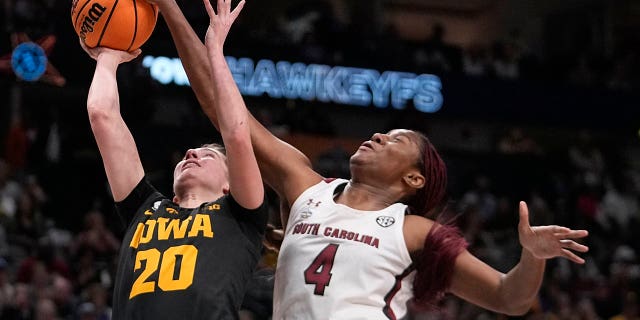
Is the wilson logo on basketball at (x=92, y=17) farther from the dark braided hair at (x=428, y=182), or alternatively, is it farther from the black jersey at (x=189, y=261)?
the dark braided hair at (x=428, y=182)

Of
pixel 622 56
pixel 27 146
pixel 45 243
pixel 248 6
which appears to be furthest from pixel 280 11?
pixel 45 243

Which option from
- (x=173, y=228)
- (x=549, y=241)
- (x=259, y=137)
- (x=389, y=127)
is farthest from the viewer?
(x=389, y=127)

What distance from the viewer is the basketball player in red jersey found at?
3.89m

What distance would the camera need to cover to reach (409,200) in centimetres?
441

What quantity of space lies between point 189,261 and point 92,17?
3.94ft

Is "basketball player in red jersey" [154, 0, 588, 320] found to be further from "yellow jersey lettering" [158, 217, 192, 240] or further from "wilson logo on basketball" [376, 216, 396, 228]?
"yellow jersey lettering" [158, 217, 192, 240]

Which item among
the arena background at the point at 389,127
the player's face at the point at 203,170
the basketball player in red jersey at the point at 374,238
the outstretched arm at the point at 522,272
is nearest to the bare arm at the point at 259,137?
the basketball player in red jersey at the point at 374,238

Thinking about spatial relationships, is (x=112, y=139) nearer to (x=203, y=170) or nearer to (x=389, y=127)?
(x=203, y=170)

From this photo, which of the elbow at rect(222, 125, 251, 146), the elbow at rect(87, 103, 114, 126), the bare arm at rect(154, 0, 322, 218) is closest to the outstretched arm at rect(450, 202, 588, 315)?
the bare arm at rect(154, 0, 322, 218)

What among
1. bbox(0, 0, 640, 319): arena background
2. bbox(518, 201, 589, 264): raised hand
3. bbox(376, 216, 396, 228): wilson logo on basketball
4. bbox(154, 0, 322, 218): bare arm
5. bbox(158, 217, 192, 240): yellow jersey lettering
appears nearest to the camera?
bbox(518, 201, 589, 264): raised hand

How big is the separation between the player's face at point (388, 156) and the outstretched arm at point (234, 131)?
0.55 metres

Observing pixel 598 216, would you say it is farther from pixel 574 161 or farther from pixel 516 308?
pixel 516 308

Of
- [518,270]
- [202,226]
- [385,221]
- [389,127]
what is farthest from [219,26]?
[389,127]

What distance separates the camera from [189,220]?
4051 millimetres
